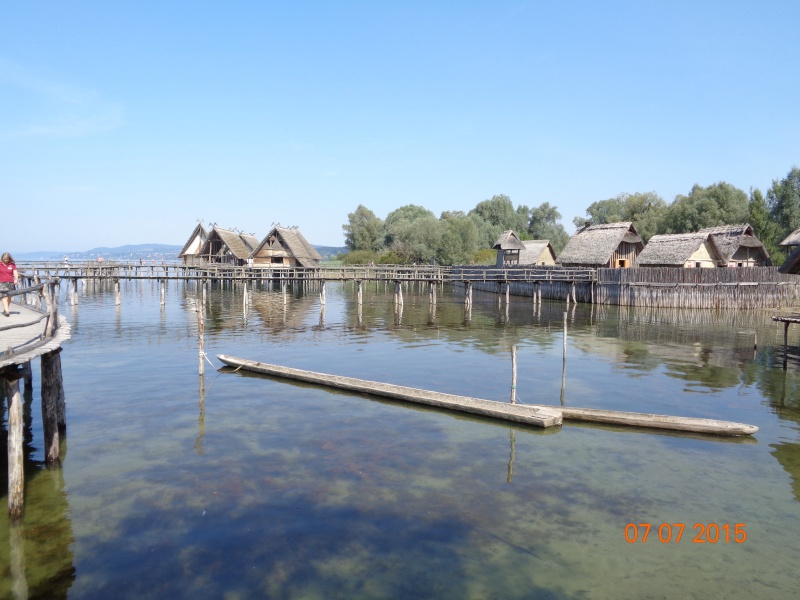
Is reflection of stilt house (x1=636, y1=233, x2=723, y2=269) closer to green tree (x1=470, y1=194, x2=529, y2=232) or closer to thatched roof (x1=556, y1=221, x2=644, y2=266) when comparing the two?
thatched roof (x1=556, y1=221, x2=644, y2=266)

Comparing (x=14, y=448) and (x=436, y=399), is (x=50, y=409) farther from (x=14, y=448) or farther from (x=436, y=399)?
(x=436, y=399)

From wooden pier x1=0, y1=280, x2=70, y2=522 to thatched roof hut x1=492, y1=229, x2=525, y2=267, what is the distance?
48.0 m

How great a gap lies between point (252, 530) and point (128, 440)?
5.52 meters

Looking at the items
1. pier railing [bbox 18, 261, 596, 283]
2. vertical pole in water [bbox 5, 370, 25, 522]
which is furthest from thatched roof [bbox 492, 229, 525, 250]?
vertical pole in water [bbox 5, 370, 25, 522]

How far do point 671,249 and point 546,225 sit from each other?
69845 mm

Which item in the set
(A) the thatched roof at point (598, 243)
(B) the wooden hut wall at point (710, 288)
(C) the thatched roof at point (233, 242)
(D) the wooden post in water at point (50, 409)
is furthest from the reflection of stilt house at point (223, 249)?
(D) the wooden post in water at point (50, 409)

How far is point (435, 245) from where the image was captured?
80.6 metres

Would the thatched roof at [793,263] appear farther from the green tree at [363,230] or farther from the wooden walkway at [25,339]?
the green tree at [363,230]

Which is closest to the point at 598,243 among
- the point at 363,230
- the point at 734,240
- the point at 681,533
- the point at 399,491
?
the point at 734,240

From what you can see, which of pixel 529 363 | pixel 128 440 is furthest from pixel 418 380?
pixel 128 440

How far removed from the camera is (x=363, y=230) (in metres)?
102

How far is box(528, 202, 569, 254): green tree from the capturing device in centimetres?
11181

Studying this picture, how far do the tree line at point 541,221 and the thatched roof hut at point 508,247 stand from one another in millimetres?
18600

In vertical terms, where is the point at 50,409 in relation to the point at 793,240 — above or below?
below
